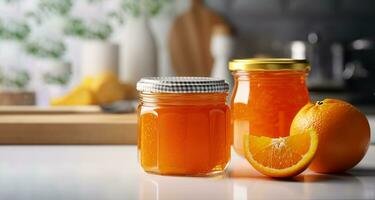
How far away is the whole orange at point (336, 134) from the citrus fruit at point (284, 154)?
2 cm

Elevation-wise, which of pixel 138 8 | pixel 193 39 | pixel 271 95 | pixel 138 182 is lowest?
pixel 138 182

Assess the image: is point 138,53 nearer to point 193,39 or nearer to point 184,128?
point 193,39

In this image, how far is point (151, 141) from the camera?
1001 mm

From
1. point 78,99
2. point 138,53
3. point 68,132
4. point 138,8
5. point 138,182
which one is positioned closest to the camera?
point 138,182

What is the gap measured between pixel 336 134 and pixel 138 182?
29 centimetres

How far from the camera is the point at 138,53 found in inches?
112

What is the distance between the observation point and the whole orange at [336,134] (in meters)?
1.00

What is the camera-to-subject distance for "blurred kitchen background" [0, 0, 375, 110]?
3096mm

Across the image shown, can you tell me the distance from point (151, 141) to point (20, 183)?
190 mm

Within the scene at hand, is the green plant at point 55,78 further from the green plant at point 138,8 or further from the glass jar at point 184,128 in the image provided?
the glass jar at point 184,128

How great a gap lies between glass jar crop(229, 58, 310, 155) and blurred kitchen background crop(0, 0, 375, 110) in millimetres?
1937

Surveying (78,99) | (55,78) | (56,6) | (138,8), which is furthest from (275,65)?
(56,6)

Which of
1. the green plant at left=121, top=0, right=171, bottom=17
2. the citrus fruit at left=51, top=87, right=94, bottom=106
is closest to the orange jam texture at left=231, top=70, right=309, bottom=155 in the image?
the citrus fruit at left=51, top=87, right=94, bottom=106

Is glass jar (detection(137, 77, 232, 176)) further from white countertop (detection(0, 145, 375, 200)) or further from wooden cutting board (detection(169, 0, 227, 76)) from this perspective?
wooden cutting board (detection(169, 0, 227, 76))
